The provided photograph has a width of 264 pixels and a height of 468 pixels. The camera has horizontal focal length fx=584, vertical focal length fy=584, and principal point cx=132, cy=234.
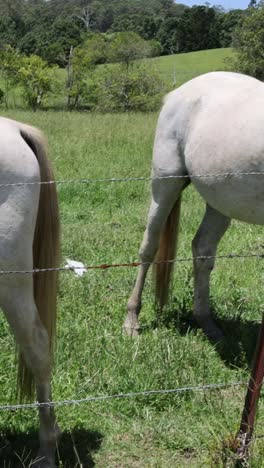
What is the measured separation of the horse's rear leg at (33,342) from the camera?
7.73 ft

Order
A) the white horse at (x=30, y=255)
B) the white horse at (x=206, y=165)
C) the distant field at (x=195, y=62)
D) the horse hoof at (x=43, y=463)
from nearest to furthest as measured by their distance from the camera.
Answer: the white horse at (x=30, y=255) → the horse hoof at (x=43, y=463) → the white horse at (x=206, y=165) → the distant field at (x=195, y=62)

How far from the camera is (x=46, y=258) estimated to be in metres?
2.69

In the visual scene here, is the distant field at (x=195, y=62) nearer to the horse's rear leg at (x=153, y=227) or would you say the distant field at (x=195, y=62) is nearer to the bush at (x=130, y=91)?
the bush at (x=130, y=91)

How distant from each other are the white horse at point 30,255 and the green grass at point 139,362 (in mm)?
339

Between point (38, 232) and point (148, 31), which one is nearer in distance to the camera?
point (38, 232)

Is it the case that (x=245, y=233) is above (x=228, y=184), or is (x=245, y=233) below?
below

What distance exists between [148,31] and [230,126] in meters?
77.7

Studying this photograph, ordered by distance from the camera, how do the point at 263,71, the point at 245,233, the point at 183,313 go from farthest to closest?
1. the point at 263,71
2. the point at 245,233
3. the point at 183,313

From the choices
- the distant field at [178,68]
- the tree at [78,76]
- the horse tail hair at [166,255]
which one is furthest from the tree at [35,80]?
the horse tail hair at [166,255]

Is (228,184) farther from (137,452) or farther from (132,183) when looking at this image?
(132,183)

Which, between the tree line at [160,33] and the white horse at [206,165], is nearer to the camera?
the white horse at [206,165]

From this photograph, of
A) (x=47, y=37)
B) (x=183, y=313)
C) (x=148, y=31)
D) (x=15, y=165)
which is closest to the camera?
(x=15, y=165)

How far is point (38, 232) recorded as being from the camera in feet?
8.75

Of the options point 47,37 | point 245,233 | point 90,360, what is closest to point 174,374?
point 90,360
